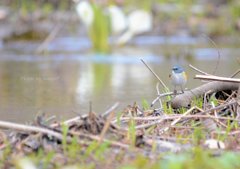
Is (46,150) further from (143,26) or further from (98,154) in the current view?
(143,26)

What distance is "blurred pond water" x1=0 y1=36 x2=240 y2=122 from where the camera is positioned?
5.27m

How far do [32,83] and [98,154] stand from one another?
408 centimetres

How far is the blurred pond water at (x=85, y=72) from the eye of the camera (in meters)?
5.27

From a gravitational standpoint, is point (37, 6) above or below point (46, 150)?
above

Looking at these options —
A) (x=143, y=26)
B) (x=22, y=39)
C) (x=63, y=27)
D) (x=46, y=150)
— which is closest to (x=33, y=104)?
(x=46, y=150)

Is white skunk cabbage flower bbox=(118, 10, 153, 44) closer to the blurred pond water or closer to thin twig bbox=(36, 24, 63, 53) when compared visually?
the blurred pond water

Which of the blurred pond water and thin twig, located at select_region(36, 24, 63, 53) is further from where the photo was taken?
thin twig, located at select_region(36, 24, 63, 53)

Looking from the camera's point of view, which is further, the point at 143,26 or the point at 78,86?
the point at 143,26

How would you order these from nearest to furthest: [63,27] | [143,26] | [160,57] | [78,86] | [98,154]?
1. [98,154]
2. [78,86]
3. [160,57]
4. [143,26]
5. [63,27]

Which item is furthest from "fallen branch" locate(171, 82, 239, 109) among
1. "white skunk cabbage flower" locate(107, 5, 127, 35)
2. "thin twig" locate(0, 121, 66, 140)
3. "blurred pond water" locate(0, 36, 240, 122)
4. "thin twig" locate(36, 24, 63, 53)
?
"thin twig" locate(36, 24, 63, 53)

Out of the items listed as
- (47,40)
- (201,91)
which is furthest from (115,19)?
(201,91)

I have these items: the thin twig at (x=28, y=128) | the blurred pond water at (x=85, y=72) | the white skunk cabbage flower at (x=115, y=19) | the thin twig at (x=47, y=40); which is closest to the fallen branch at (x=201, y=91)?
the blurred pond water at (x=85, y=72)

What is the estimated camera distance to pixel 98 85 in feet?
21.7

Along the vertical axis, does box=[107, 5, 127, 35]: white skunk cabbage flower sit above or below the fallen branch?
above
